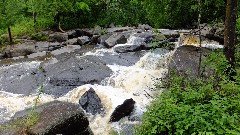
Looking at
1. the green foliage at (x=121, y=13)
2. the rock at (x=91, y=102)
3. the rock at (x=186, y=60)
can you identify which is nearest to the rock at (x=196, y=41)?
the rock at (x=186, y=60)

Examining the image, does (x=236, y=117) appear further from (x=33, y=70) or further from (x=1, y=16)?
(x=1, y=16)

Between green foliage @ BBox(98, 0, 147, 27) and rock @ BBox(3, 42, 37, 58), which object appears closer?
rock @ BBox(3, 42, 37, 58)

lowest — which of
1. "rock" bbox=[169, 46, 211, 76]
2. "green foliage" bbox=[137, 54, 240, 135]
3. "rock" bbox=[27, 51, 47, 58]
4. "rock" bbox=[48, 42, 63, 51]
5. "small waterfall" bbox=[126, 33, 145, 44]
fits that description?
"rock" bbox=[27, 51, 47, 58]

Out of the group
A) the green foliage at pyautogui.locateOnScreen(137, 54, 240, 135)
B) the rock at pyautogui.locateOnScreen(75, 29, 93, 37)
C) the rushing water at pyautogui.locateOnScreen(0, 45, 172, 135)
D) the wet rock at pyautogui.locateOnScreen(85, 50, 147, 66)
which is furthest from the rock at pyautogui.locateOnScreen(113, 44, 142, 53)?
the green foliage at pyautogui.locateOnScreen(137, 54, 240, 135)

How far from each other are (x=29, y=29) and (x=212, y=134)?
76.6 feet

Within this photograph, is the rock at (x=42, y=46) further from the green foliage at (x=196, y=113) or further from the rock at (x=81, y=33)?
the green foliage at (x=196, y=113)

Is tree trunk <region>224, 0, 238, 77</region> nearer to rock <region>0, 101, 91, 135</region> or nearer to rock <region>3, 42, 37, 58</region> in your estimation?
rock <region>0, 101, 91, 135</region>

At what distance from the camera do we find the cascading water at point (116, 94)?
962cm

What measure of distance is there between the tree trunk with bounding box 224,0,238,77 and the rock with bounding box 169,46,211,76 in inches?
92.6

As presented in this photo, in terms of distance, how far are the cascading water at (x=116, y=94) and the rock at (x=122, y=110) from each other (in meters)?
0.14

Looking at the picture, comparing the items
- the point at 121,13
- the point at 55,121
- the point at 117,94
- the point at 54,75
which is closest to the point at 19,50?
the point at 54,75

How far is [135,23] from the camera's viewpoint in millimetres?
26953

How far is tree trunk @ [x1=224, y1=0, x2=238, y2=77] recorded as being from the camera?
725cm

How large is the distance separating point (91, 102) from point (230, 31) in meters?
5.01
